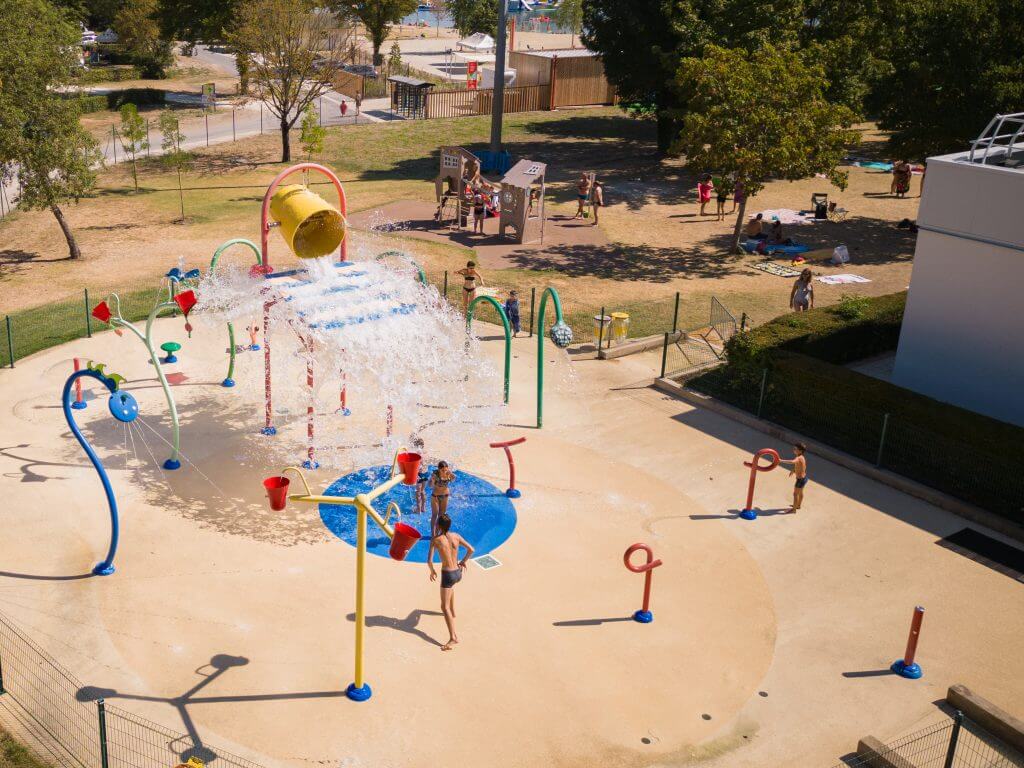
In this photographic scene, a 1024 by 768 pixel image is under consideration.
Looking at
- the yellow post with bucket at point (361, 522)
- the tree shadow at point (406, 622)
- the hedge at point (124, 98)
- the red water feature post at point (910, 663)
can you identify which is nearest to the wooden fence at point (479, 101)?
the hedge at point (124, 98)

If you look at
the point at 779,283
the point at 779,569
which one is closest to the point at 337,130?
the point at 779,283

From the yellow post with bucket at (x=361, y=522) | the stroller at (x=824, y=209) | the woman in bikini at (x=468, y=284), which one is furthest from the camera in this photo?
the stroller at (x=824, y=209)

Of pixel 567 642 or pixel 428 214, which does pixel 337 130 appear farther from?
pixel 567 642

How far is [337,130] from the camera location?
1987 inches

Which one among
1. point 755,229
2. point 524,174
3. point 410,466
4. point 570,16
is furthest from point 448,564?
point 570,16

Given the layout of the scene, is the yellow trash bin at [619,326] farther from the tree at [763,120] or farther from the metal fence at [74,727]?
the metal fence at [74,727]

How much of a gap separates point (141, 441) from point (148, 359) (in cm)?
430

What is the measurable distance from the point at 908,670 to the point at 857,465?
20.7ft

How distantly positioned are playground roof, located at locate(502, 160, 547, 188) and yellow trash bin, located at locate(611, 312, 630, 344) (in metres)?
9.19

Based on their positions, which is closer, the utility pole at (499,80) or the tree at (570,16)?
the utility pole at (499,80)

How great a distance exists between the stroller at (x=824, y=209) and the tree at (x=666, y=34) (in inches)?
233

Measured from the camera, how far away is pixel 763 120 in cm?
3053

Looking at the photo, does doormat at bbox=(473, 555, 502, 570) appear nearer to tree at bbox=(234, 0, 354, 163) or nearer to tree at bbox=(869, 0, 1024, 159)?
tree at bbox=(869, 0, 1024, 159)

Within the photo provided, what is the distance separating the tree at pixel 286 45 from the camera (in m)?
40.3
